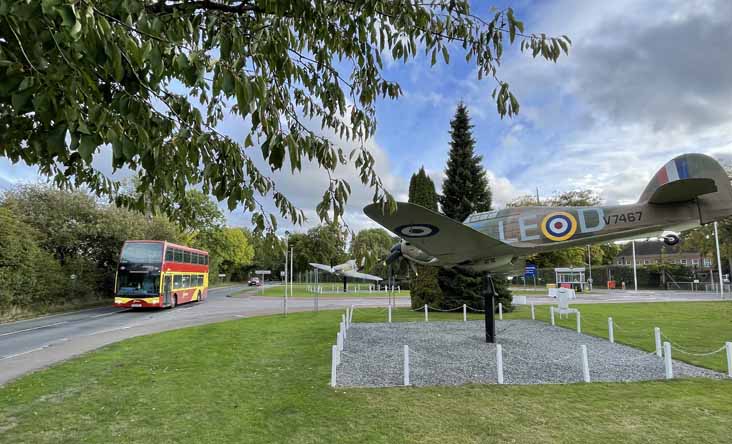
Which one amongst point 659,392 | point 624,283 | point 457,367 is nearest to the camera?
point 659,392

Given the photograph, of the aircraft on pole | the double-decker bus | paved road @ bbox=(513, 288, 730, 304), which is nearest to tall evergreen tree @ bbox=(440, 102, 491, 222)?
paved road @ bbox=(513, 288, 730, 304)

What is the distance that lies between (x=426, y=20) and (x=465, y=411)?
18.2 feet

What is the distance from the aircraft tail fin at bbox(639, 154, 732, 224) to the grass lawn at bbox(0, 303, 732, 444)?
3338mm

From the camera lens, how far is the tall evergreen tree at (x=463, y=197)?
2108cm

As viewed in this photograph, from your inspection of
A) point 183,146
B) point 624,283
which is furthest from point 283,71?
point 624,283

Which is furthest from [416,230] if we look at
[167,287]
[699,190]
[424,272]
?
[167,287]

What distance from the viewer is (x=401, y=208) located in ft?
23.9

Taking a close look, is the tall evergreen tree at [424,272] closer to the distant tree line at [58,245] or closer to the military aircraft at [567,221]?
the military aircraft at [567,221]

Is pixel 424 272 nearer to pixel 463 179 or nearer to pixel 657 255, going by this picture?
pixel 463 179

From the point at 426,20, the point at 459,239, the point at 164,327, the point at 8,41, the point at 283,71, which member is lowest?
the point at 164,327

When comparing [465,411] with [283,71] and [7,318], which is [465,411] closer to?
[283,71]

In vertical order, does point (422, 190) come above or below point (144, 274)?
above

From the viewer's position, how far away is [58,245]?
1044 inches

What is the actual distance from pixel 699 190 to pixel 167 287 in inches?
997
